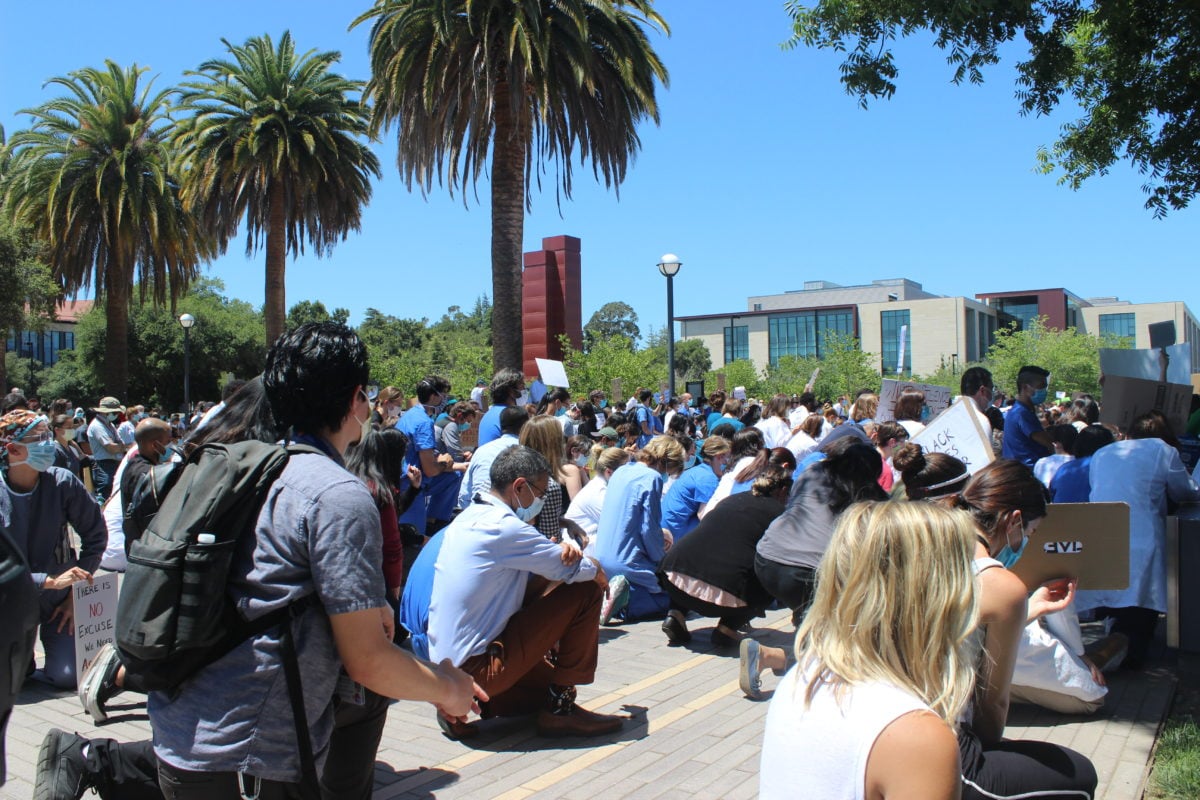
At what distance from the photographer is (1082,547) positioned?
4570mm

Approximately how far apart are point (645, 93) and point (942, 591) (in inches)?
644

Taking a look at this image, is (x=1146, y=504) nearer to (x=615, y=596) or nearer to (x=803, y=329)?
(x=615, y=596)

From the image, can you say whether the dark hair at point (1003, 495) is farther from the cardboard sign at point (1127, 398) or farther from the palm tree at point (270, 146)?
the palm tree at point (270, 146)

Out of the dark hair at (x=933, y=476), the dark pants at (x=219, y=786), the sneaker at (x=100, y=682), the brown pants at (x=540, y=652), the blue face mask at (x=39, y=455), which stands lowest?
the brown pants at (x=540, y=652)

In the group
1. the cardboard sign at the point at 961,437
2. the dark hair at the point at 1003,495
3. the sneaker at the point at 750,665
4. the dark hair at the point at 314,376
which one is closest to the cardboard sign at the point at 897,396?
the cardboard sign at the point at 961,437

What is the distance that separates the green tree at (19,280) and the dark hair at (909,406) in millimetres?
23922

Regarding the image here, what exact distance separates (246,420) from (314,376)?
0.72 metres

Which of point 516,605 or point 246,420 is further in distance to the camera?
point 516,605

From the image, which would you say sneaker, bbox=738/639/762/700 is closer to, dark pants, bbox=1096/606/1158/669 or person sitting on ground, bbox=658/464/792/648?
person sitting on ground, bbox=658/464/792/648

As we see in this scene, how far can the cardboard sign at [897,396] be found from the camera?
9438mm

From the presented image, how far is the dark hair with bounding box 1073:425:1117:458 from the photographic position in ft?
23.2

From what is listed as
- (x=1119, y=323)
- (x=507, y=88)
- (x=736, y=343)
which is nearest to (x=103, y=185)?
(x=507, y=88)

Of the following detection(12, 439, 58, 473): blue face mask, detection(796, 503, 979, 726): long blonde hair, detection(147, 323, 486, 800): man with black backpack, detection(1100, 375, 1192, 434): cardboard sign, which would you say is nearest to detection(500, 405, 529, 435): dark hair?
detection(12, 439, 58, 473): blue face mask

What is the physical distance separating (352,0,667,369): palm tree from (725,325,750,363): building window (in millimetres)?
99164
